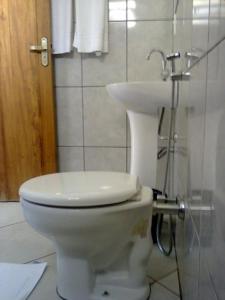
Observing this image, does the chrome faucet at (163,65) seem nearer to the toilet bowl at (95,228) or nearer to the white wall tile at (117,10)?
the white wall tile at (117,10)

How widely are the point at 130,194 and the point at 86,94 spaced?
46.3 inches

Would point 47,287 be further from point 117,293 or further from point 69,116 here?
point 69,116

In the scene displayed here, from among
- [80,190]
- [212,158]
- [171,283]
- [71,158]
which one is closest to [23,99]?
[71,158]

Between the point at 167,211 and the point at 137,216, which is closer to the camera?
the point at 137,216

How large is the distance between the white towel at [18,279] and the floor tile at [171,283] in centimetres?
46

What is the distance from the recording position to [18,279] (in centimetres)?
108

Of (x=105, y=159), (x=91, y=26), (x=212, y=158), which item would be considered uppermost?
(x=91, y=26)

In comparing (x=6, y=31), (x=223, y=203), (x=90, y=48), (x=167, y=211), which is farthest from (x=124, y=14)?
(x=223, y=203)

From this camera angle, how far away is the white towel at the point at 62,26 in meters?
1.77

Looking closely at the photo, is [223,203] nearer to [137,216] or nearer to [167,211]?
[137,216]

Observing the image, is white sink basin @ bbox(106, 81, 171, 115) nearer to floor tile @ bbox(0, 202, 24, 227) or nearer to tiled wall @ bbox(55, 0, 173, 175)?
tiled wall @ bbox(55, 0, 173, 175)

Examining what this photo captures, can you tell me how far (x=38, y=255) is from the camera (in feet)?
4.20

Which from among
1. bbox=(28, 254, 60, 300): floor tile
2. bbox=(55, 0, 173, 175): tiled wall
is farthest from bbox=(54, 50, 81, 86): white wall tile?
→ bbox=(28, 254, 60, 300): floor tile

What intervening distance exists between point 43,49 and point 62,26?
181mm
